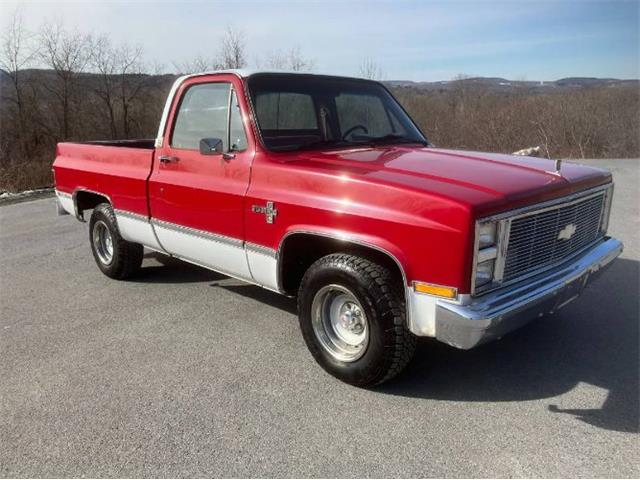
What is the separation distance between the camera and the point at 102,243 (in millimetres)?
5945

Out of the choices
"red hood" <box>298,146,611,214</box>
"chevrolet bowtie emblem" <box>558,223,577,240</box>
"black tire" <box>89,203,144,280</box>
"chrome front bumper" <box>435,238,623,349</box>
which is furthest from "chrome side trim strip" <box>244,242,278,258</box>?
"black tire" <box>89,203,144,280</box>

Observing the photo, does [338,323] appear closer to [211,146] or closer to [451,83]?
[211,146]

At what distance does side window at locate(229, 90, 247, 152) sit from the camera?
397cm

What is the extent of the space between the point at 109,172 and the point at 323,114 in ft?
7.60

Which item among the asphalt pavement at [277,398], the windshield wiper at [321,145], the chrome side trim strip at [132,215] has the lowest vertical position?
the asphalt pavement at [277,398]

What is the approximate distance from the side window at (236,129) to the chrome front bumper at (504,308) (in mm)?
1948

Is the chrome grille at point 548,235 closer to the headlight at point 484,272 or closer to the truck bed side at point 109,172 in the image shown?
the headlight at point 484,272

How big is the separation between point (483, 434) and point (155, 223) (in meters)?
3.25

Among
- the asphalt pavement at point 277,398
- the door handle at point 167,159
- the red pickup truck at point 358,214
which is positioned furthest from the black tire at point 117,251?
the door handle at point 167,159

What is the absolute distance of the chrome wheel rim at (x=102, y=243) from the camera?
5824 millimetres

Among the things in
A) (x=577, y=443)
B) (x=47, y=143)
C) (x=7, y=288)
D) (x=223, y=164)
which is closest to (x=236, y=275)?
(x=223, y=164)

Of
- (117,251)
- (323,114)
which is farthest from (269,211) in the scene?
(117,251)

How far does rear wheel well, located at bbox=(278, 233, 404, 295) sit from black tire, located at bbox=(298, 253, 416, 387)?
0.07 meters

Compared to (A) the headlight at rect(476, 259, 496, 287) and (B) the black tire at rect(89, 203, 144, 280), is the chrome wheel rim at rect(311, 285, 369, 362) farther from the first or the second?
(B) the black tire at rect(89, 203, 144, 280)
